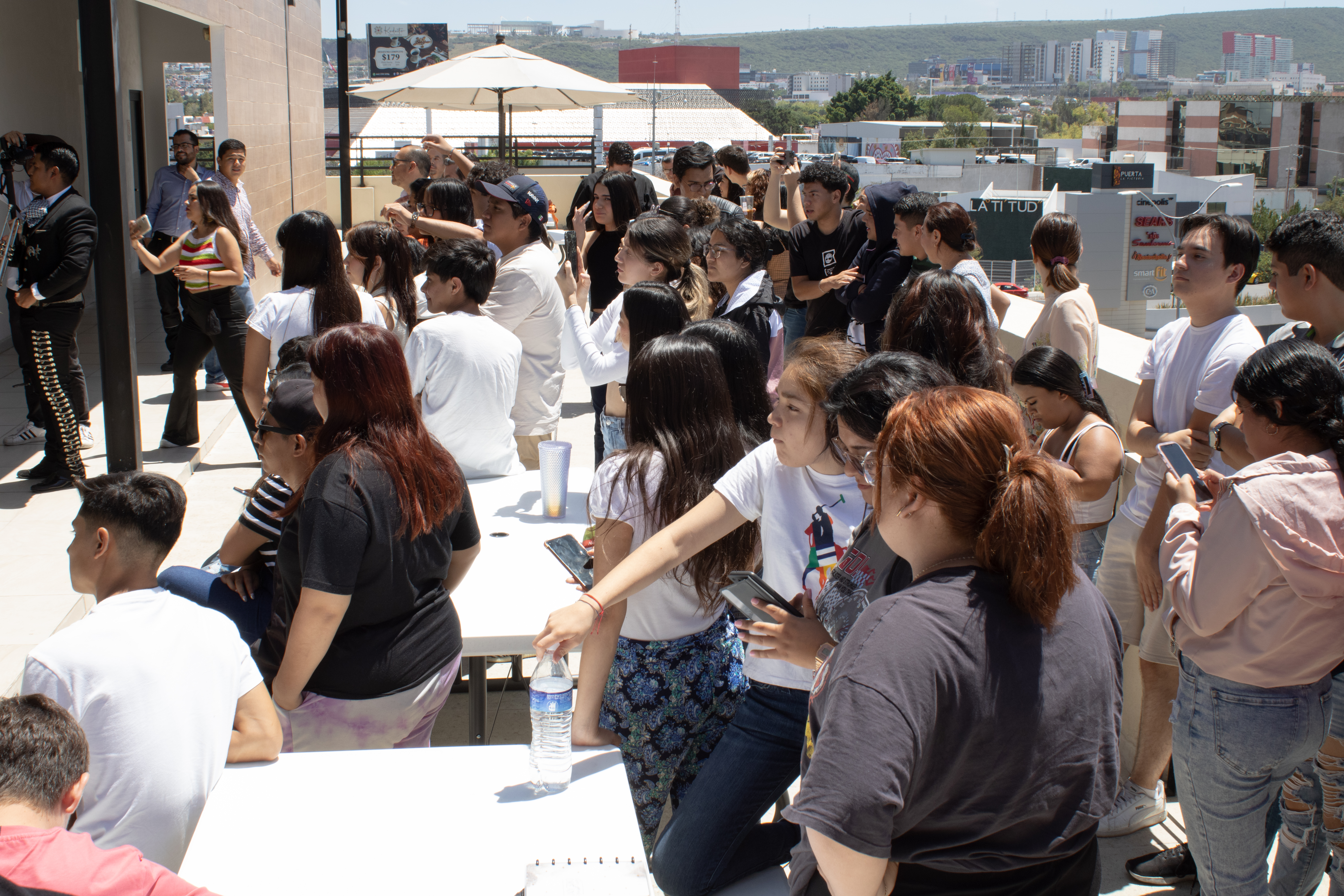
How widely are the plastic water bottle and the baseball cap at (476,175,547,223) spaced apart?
336 cm

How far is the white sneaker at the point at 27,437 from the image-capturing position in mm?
6715

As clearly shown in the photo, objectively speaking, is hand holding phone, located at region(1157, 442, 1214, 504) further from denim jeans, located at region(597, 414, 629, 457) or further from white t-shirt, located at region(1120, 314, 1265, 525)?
denim jeans, located at region(597, 414, 629, 457)

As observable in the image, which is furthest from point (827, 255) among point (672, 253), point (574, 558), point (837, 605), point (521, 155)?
point (521, 155)

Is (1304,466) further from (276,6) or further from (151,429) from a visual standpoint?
(276,6)

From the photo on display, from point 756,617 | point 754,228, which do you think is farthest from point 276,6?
point 756,617

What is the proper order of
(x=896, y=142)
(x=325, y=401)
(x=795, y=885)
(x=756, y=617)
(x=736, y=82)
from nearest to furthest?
(x=795, y=885)
(x=756, y=617)
(x=325, y=401)
(x=896, y=142)
(x=736, y=82)

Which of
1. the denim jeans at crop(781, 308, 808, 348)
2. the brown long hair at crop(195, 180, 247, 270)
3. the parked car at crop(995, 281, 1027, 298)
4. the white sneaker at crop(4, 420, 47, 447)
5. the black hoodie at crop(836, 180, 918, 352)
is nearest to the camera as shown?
the black hoodie at crop(836, 180, 918, 352)

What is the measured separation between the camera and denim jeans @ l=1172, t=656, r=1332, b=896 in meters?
2.20

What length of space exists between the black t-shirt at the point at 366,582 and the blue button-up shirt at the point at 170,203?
21.4ft

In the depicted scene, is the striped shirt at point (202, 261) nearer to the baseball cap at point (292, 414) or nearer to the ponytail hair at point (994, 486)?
the baseball cap at point (292, 414)

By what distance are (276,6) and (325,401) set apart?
12.3 m

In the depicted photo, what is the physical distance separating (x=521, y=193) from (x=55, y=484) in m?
3.37

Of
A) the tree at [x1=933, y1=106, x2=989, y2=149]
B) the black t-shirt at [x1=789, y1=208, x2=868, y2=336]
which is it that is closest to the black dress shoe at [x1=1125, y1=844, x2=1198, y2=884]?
the black t-shirt at [x1=789, y1=208, x2=868, y2=336]

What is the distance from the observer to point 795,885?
1670 mm
